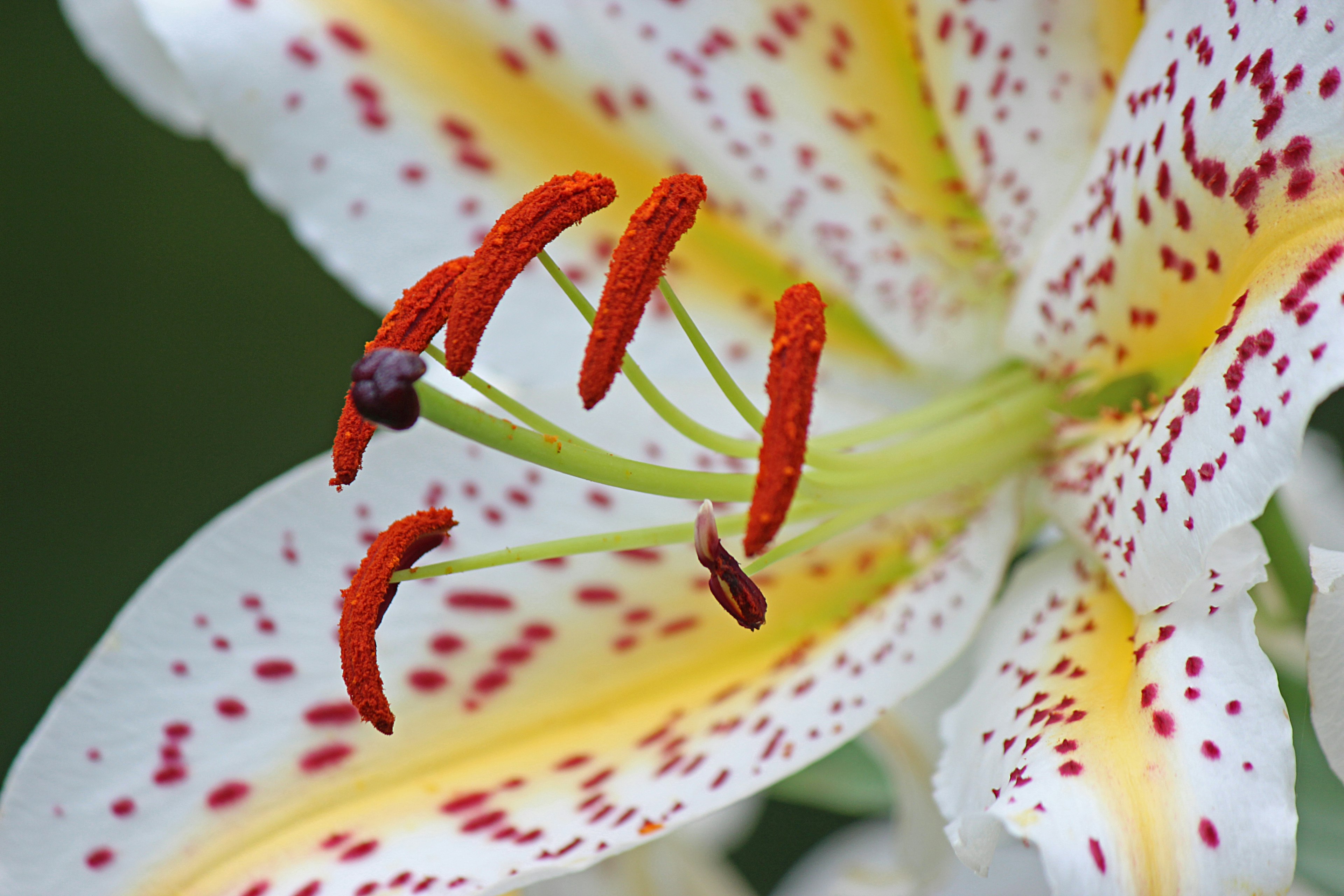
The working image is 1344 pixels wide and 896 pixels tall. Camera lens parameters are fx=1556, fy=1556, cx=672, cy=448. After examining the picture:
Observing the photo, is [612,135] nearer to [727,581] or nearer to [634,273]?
[634,273]

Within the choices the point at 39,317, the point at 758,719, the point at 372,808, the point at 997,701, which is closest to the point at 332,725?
the point at 372,808

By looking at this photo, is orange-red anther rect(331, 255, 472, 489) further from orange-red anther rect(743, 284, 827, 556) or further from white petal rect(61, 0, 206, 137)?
white petal rect(61, 0, 206, 137)

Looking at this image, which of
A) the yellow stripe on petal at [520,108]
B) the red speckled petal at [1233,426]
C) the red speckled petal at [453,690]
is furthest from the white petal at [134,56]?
the red speckled petal at [1233,426]

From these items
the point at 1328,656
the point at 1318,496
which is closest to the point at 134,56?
the point at 1328,656

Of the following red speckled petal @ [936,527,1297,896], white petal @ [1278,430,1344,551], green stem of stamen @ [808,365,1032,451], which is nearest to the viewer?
red speckled petal @ [936,527,1297,896]

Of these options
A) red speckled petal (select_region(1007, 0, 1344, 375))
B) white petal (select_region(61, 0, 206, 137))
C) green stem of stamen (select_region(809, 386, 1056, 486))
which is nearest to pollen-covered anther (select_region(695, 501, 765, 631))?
green stem of stamen (select_region(809, 386, 1056, 486))

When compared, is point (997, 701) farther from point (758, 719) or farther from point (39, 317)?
point (39, 317)
